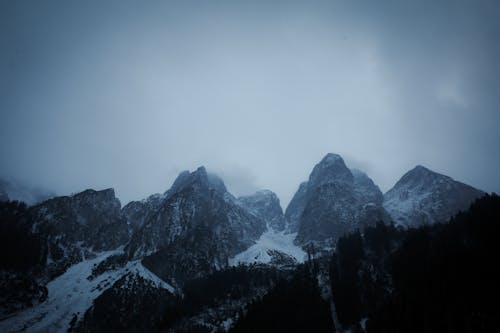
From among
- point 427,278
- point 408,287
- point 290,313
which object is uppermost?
point 427,278

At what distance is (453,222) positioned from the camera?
14850 cm

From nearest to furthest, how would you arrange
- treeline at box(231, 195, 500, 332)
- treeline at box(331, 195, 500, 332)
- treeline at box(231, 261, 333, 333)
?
treeline at box(331, 195, 500, 332), treeline at box(231, 195, 500, 332), treeline at box(231, 261, 333, 333)

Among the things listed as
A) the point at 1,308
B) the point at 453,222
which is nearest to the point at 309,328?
the point at 453,222

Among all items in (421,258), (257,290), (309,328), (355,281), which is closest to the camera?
(309,328)

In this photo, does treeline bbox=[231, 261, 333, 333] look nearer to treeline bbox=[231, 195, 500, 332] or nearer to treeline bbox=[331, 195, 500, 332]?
treeline bbox=[231, 195, 500, 332]

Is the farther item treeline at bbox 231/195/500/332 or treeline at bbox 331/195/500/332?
treeline at bbox 231/195/500/332

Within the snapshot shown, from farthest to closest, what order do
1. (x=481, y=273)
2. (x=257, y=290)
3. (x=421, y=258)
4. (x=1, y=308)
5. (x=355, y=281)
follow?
(x=257, y=290) < (x=1, y=308) < (x=355, y=281) < (x=421, y=258) < (x=481, y=273)

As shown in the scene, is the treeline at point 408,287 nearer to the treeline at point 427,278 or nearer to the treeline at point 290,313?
the treeline at point 427,278

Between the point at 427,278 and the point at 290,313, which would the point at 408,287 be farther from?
the point at 290,313

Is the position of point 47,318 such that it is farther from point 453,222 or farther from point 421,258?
point 453,222

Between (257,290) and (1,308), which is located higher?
(257,290)

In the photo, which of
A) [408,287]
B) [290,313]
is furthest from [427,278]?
[290,313]

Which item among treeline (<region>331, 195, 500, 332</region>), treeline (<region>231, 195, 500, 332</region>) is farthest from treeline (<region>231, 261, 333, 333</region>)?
treeline (<region>331, 195, 500, 332</region>)

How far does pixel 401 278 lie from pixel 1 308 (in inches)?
8069
